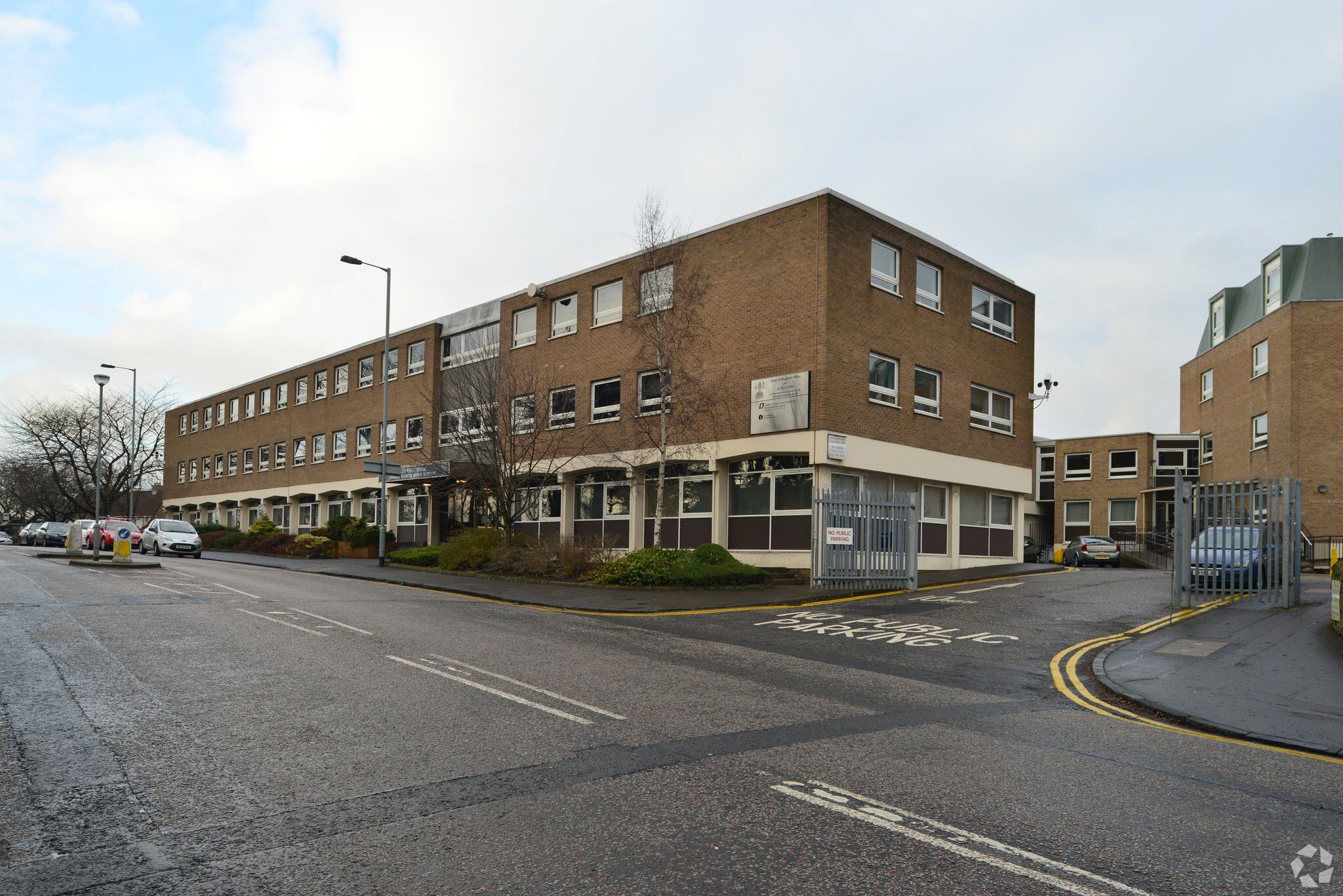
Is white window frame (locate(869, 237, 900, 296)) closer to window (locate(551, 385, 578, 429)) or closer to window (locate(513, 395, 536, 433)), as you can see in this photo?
window (locate(551, 385, 578, 429))

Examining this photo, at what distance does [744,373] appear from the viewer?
24203 millimetres

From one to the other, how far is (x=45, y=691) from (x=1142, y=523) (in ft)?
192

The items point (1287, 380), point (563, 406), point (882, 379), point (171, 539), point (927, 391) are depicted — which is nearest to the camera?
point (882, 379)

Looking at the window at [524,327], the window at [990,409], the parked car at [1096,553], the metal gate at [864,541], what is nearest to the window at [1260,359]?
the parked car at [1096,553]

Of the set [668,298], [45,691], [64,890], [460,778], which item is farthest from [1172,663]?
[668,298]

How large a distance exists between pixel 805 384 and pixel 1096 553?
22846mm

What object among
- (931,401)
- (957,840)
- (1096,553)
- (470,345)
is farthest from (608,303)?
(957,840)

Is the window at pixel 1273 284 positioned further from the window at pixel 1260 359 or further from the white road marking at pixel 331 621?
the white road marking at pixel 331 621

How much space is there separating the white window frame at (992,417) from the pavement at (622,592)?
177 inches

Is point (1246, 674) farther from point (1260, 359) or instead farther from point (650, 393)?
point (1260, 359)

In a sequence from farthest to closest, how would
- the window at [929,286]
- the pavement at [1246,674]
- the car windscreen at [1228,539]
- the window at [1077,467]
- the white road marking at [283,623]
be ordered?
the window at [1077,467]
the window at [929,286]
the car windscreen at [1228,539]
the white road marking at [283,623]
the pavement at [1246,674]

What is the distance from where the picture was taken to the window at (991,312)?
92.8ft

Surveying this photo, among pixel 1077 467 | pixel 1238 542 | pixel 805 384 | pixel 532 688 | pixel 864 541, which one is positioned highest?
pixel 805 384

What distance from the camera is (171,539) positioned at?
Result: 35812mm
